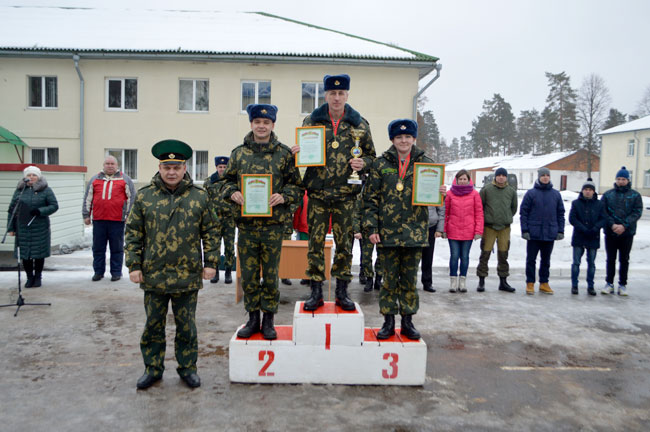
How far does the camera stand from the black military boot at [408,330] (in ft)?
14.9

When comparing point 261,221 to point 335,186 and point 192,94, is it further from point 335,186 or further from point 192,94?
point 192,94

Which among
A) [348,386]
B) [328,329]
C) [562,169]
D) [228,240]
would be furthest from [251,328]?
[562,169]

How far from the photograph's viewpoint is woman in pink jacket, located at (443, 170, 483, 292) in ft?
27.2

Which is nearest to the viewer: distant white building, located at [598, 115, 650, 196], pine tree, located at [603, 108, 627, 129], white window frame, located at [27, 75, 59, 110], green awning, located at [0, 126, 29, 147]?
green awning, located at [0, 126, 29, 147]

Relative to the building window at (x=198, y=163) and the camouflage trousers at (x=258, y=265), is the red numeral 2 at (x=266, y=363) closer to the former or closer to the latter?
the camouflage trousers at (x=258, y=265)

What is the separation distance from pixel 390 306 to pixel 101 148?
1646 cm

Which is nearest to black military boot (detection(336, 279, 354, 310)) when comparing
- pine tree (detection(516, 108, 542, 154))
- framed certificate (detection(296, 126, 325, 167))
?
framed certificate (detection(296, 126, 325, 167))

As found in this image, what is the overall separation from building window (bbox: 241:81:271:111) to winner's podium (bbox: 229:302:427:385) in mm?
14849

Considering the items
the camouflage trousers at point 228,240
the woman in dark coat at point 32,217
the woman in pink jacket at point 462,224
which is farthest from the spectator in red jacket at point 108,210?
the woman in pink jacket at point 462,224

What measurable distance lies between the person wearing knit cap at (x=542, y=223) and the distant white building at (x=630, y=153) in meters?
42.0

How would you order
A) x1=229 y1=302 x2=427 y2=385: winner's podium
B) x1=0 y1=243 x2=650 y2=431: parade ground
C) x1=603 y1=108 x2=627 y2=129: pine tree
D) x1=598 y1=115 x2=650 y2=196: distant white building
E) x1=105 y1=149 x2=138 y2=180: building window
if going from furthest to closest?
x1=603 y1=108 x2=627 y2=129: pine tree, x1=598 y1=115 x2=650 y2=196: distant white building, x1=105 y1=149 x2=138 y2=180: building window, x1=229 y1=302 x2=427 y2=385: winner's podium, x1=0 y1=243 x2=650 y2=431: parade ground

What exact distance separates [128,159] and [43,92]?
12.7ft

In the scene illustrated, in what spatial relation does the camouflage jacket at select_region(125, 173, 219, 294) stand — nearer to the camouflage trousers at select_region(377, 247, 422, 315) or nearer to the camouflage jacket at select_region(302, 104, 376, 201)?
the camouflage jacket at select_region(302, 104, 376, 201)

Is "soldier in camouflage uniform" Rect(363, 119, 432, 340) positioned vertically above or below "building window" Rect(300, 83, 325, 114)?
below
